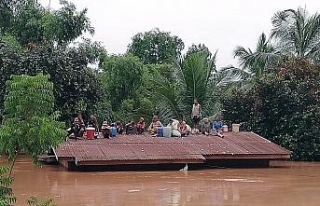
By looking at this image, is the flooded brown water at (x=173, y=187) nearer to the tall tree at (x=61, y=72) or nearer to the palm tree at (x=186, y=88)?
the tall tree at (x=61, y=72)

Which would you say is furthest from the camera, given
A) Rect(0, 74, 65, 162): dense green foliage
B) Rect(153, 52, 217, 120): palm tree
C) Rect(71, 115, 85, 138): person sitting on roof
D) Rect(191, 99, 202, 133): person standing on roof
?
Rect(153, 52, 217, 120): palm tree

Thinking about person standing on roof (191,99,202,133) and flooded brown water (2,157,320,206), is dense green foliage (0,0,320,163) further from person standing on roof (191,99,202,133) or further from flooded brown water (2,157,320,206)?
flooded brown water (2,157,320,206)

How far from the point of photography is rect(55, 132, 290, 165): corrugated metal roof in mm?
15891

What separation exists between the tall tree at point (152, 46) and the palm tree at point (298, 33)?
12.3 metres

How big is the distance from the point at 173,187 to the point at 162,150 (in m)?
3.92

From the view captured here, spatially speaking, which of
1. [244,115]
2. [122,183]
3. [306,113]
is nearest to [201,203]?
[122,183]

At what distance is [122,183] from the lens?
13.8m

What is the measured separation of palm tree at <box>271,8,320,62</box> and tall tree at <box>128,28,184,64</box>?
12337mm

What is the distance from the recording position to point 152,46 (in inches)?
1507

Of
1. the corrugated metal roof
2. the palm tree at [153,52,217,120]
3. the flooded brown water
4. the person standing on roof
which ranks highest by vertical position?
the palm tree at [153,52,217,120]

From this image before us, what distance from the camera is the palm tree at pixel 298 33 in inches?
969

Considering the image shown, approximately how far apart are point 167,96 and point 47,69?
4.95m

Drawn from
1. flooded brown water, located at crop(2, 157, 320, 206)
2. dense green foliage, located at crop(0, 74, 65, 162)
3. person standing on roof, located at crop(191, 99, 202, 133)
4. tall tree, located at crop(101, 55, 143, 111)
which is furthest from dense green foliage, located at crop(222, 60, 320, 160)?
dense green foliage, located at crop(0, 74, 65, 162)

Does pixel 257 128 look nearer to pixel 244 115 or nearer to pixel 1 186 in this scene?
pixel 244 115
